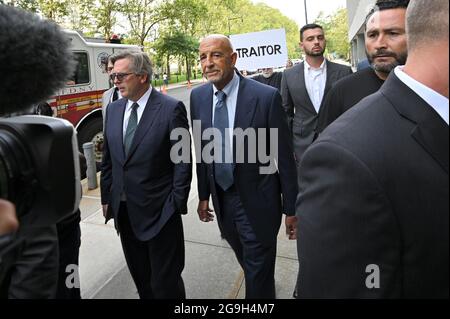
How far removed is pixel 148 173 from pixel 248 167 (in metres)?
0.63

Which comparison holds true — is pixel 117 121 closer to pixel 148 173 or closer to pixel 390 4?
pixel 148 173

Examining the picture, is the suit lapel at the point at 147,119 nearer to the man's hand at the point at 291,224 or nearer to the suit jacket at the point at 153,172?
the suit jacket at the point at 153,172

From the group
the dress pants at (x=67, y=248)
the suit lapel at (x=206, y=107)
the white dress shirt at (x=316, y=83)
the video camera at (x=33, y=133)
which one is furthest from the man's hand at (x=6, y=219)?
the white dress shirt at (x=316, y=83)

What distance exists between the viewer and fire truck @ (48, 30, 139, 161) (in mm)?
6691

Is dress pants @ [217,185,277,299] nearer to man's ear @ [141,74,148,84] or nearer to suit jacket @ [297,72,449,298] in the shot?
man's ear @ [141,74,148,84]

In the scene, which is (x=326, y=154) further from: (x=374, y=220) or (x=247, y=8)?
(x=247, y=8)

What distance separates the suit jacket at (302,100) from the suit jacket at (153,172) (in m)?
1.44

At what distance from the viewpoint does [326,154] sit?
1007 mm

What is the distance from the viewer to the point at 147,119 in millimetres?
2428

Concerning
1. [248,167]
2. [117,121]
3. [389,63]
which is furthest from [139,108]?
[389,63]

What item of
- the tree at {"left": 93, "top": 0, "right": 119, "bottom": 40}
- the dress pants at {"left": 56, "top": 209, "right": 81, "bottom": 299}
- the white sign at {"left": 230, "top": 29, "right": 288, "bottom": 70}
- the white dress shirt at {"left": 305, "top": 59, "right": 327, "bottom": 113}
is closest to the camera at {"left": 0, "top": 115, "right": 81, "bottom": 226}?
the dress pants at {"left": 56, "top": 209, "right": 81, "bottom": 299}

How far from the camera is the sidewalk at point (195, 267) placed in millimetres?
2867
